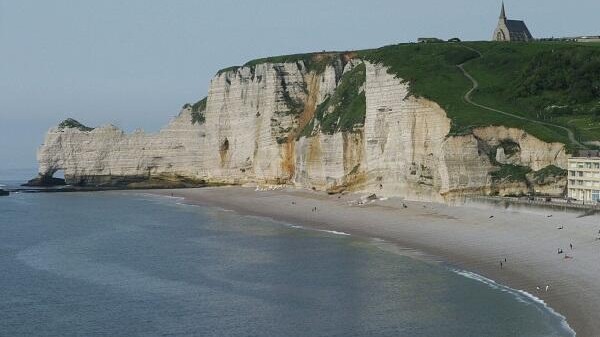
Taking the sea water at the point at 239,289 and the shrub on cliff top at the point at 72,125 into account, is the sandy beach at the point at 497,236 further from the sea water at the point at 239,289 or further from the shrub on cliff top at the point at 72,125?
the shrub on cliff top at the point at 72,125

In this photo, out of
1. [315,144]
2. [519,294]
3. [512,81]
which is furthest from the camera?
[315,144]

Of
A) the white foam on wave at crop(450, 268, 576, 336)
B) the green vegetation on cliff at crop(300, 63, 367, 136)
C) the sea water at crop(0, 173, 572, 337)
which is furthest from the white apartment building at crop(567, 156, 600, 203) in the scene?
the green vegetation on cliff at crop(300, 63, 367, 136)

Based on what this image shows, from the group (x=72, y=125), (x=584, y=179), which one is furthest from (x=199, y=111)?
(x=584, y=179)

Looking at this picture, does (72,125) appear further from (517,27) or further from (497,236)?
(497,236)

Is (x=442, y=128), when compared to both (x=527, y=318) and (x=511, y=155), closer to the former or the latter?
(x=511, y=155)

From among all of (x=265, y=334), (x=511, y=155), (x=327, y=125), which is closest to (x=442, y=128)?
(x=511, y=155)
